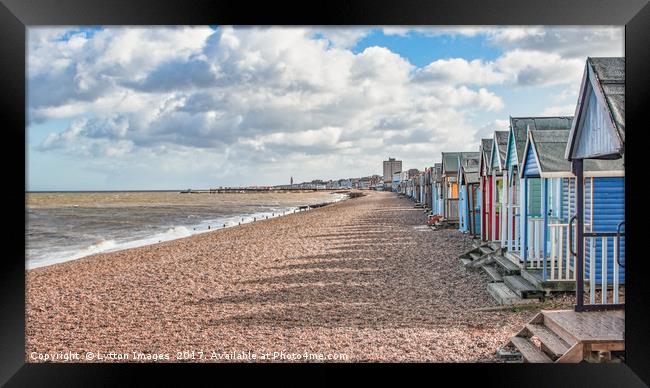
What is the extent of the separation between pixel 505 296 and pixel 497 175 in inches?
272

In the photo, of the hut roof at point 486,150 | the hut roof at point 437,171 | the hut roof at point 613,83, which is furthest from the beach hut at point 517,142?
the hut roof at point 437,171

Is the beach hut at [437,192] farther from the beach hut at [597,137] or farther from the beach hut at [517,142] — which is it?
the beach hut at [597,137]

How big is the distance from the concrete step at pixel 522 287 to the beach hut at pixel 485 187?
4.98m

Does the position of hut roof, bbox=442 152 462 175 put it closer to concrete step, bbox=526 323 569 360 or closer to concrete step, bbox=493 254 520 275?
concrete step, bbox=493 254 520 275

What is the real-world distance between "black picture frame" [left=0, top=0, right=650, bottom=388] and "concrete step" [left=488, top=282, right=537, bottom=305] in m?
2.54

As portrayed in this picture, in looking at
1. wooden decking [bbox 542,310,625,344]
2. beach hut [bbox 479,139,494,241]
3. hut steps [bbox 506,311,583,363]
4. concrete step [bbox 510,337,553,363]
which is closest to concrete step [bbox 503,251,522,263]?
beach hut [bbox 479,139,494,241]

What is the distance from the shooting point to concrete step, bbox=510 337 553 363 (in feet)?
18.2

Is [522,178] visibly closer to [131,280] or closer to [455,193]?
[131,280]

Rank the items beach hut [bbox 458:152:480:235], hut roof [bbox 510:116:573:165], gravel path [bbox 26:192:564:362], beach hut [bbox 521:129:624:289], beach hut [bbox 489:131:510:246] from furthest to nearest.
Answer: beach hut [bbox 458:152:480:235] < beach hut [bbox 489:131:510:246] < hut roof [bbox 510:116:573:165] < beach hut [bbox 521:129:624:289] < gravel path [bbox 26:192:564:362]

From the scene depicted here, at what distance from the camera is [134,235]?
25.3m

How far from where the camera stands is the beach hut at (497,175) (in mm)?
12508

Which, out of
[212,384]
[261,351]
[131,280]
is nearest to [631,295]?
[261,351]

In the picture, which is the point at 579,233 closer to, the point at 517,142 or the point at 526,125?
the point at 517,142
